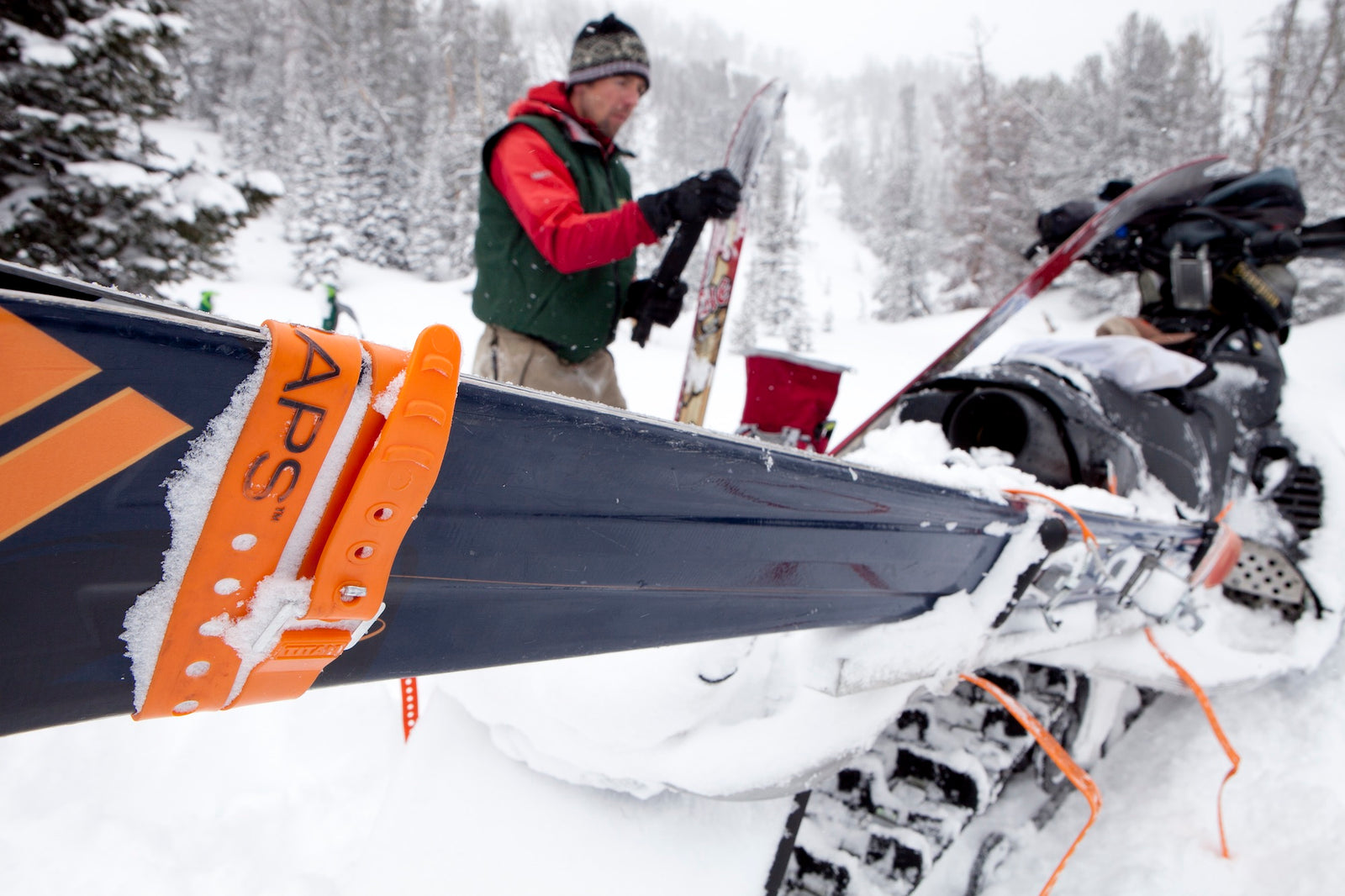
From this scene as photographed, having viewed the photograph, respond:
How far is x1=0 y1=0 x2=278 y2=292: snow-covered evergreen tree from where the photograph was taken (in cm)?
566

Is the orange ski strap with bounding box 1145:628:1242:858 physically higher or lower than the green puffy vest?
lower

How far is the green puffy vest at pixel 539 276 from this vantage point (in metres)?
2.14

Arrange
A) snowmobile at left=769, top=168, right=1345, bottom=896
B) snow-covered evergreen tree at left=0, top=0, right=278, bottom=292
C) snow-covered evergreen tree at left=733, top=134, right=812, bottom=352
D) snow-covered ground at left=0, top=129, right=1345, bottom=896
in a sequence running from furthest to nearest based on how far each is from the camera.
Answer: snow-covered evergreen tree at left=733, top=134, right=812, bottom=352
snow-covered evergreen tree at left=0, top=0, right=278, bottom=292
snowmobile at left=769, top=168, right=1345, bottom=896
snow-covered ground at left=0, top=129, right=1345, bottom=896

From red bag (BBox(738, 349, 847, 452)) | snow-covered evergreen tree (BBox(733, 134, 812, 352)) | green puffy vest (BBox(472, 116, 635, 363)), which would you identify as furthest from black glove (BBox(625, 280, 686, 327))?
snow-covered evergreen tree (BBox(733, 134, 812, 352))

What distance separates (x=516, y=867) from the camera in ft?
4.50

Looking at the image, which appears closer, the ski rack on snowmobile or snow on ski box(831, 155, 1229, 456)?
the ski rack on snowmobile

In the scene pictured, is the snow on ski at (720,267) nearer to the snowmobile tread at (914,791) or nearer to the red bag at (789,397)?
the red bag at (789,397)

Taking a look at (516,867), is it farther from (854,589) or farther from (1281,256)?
(1281,256)

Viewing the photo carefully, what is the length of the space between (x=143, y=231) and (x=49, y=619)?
743cm

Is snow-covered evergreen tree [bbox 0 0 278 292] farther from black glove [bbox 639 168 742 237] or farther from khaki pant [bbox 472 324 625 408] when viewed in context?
black glove [bbox 639 168 742 237]

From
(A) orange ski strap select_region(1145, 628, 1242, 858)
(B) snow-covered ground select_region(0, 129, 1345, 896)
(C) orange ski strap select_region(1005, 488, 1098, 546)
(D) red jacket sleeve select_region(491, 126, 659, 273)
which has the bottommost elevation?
(B) snow-covered ground select_region(0, 129, 1345, 896)

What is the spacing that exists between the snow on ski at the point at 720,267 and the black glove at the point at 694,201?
0.58 metres

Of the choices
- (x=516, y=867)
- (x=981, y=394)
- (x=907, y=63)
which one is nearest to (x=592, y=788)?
(x=516, y=867)

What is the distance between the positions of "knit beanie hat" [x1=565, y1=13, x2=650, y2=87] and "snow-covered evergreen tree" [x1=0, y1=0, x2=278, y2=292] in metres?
5.52
